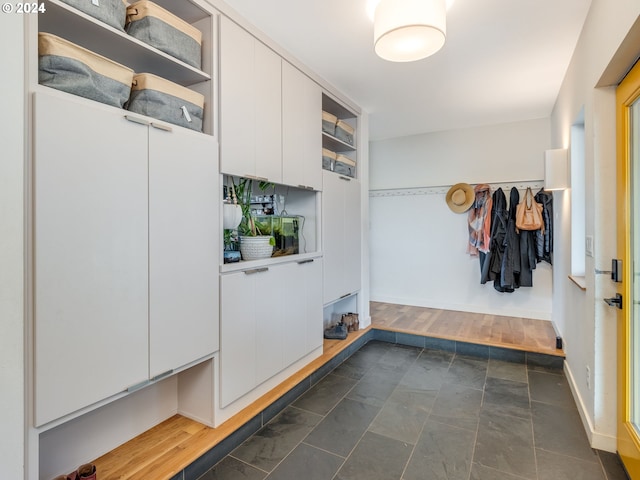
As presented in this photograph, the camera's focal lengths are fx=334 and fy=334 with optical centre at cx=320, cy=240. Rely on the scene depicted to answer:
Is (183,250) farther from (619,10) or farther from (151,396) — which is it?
(619,10)

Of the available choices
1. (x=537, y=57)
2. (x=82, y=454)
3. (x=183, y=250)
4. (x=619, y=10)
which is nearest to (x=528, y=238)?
(x=537, y=57)

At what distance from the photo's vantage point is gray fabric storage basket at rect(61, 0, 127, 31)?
132cm

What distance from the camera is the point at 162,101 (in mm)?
1595

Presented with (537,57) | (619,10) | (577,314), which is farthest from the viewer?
(537,57)

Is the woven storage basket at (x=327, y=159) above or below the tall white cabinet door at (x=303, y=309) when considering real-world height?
above

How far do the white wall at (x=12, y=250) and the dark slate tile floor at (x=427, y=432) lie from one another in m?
0.89

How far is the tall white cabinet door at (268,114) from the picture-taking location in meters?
2.16

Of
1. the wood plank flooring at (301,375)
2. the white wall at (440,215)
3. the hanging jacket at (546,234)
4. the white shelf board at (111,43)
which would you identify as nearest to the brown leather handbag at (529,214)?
the hanging jacket at (546,234)

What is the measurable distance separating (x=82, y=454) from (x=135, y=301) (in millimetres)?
806

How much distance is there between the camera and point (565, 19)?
2064mm

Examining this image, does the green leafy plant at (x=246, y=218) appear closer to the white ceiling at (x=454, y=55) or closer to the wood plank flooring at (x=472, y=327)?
the white ceiling at (x=454, y=55)

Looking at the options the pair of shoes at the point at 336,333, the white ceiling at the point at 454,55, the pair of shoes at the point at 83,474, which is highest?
the white ceiling at the point at 454,55

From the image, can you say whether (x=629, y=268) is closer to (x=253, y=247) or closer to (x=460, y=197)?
(x=253, y=247)

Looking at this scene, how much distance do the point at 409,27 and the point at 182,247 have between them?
5.28 feet
